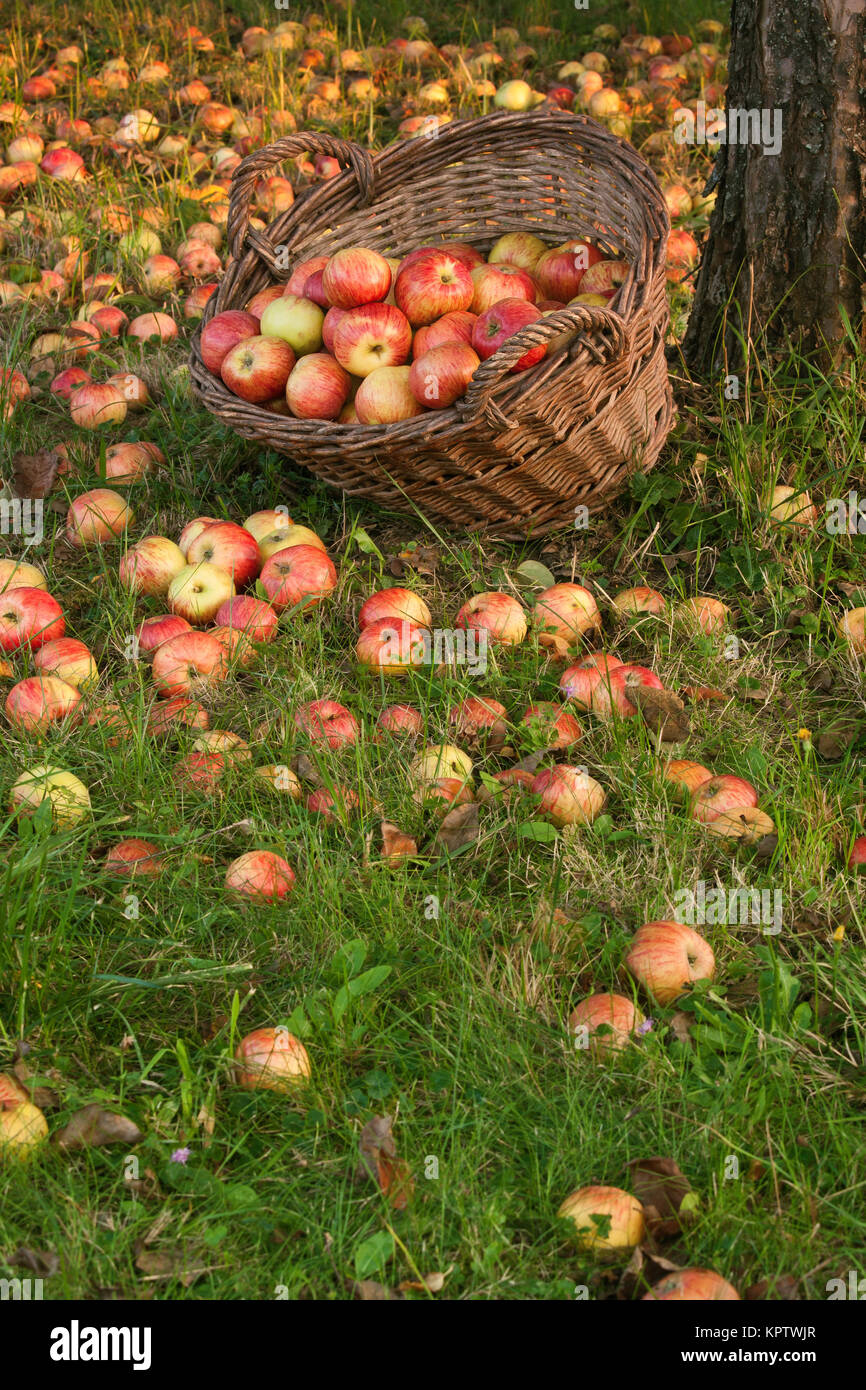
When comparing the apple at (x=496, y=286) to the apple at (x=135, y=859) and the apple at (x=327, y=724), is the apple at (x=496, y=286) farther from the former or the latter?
the apple at (x=135, y=859)

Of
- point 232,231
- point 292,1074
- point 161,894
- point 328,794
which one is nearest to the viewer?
point 292,1074

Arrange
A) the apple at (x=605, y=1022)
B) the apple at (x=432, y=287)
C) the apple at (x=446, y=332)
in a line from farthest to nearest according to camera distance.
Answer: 1. the apple at (x=432, y=287)
2. the apple at (x=446, y=332)
3. the apple at (x=605, y=1022)

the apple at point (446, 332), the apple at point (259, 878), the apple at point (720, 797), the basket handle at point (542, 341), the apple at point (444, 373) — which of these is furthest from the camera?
the apple at point (446, 332)

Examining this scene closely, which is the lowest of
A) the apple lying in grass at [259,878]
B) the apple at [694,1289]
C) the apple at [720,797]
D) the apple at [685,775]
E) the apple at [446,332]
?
the apple at [694,1289]

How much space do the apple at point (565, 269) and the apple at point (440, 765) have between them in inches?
63.8

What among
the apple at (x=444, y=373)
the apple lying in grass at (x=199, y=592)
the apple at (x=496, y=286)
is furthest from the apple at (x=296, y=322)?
the apple lying in grass at (x=199, y=592)

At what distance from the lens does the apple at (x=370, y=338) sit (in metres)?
3.28

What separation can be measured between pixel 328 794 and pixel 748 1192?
114cm

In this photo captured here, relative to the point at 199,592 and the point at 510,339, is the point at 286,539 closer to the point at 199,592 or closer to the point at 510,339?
the point at 199,592

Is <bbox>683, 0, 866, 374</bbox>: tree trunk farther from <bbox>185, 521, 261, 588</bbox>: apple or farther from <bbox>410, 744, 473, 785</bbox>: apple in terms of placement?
<bbox>410, 744, 473, 785</bbox>: apple

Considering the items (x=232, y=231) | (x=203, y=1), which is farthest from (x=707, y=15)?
(x=232, y=231)

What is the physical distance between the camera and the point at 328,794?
8.41 ft

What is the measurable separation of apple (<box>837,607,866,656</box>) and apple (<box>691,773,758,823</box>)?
0.64 m
